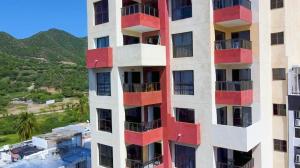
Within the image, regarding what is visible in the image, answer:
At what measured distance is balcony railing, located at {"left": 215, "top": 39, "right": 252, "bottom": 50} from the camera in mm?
16141

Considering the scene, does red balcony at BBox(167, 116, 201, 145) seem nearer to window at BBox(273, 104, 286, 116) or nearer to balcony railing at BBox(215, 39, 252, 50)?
balcony railing at BBox(215, 39, 252, 50)

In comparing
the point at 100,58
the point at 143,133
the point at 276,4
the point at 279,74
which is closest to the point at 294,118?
the point at 279,74

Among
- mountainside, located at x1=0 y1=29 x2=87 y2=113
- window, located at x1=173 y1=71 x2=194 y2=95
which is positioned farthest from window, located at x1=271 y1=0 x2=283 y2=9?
mountainside, located at x1=0 y1=29 x2=87 y2=113

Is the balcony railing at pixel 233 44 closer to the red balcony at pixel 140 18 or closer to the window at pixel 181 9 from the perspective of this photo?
the window at pixel 181 9

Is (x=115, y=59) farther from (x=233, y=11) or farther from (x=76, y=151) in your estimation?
(x=76, y=151)

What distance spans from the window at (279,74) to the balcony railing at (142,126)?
8354 mm

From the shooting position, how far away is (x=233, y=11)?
15.9 metres

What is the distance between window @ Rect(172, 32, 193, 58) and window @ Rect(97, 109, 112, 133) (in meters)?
6.00

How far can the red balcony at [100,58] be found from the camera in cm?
1799

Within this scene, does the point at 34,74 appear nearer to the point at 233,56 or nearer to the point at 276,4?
the point at 276,4

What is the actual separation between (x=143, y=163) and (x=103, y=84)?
5.86m

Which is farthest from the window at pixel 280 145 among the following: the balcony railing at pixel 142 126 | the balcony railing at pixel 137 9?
the balcony railing at pixel 137 9

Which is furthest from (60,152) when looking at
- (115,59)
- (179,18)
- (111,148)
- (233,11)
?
(233,11)

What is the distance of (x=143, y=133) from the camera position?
17312 millimetres
